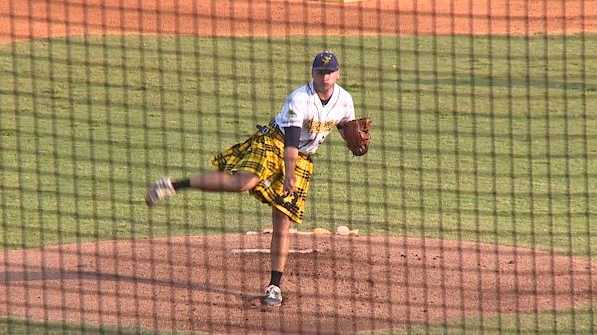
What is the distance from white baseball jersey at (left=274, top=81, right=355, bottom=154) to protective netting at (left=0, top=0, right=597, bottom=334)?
0.13 feet

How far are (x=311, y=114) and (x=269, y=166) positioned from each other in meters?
0.40

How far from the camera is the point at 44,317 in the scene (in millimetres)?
8406

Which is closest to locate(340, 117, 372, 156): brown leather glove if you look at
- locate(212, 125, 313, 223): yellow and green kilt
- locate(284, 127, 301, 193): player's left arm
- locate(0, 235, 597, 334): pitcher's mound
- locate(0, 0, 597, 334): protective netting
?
locate(0, 0, 597, 334): protective netting

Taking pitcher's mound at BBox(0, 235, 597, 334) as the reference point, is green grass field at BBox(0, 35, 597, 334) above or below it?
above

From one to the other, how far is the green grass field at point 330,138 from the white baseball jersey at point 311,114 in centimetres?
216

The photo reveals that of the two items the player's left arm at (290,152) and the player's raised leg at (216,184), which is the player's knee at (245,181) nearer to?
the player's raised leg at (216,184)

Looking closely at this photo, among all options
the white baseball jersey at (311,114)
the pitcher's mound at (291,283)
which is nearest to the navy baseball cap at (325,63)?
the white baseball jersey at (311,114)

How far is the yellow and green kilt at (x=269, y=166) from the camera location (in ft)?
27.8

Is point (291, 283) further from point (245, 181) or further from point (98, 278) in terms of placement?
point (98, 278)

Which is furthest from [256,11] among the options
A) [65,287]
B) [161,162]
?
[65,287]

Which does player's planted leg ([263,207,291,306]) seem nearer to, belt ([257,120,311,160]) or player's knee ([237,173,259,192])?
player's knee ([237,173,259,192])

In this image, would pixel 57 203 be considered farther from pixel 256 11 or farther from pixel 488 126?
pixel 256 11

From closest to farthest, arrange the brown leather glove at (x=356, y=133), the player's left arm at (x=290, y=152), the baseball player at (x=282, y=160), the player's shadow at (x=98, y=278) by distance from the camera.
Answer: the player's left arm at (x=290, y=152) < the baseball player at (x=282, y=160) < the brown leather glove at (x=356, y=133) < the player's shadow at (x=98, y=278)

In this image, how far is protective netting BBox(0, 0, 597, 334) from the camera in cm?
877
